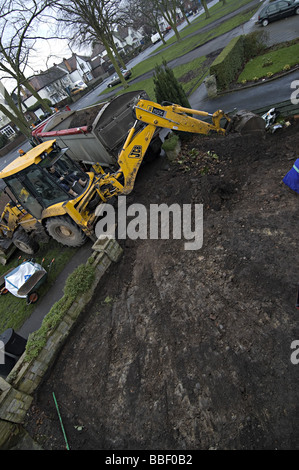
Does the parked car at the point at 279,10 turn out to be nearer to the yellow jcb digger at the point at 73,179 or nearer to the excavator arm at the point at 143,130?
the yellow jcb digger at the point at 73,179

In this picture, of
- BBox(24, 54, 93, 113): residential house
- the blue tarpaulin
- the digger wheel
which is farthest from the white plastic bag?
BBox(24, 54, 93, 113): residential house

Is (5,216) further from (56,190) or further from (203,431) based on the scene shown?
(203,431)

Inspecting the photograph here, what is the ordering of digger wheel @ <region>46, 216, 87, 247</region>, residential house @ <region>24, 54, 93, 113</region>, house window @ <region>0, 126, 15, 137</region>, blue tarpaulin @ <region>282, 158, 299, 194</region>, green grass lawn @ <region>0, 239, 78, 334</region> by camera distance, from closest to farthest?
blue tarpaulin @ <region>282, 158, 299, 194</region>
green grass lawn @ <region>0, 239, 78, 334</region>
digger wheel @ <region>46, 216, 87, 247</region>
house window @ <region>0, 126, 15, 137</region>
residential house @ <region>24, 54, 93, 113</region>

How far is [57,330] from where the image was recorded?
5.14 m

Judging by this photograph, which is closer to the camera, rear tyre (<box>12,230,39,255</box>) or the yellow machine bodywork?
the yellow machine bodywork

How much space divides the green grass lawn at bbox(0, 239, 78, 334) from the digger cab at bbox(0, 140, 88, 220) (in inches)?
64.3

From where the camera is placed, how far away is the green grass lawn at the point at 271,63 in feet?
34.3

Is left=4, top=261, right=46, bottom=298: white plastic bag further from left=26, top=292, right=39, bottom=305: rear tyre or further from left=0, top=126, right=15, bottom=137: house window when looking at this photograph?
left=0, top=126, right=15, bottom=137: house window

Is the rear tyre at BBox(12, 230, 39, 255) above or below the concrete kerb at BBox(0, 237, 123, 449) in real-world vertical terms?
above

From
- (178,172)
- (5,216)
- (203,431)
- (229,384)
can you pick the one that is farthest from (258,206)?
(5,216)

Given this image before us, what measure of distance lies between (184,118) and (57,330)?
22.2 ft

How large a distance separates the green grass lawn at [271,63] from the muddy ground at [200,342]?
634 cm

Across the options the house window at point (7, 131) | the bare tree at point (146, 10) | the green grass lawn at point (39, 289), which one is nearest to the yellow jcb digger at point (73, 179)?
the green grass lawn at point (39, 289)

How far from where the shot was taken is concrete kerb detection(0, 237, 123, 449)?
164 inches
